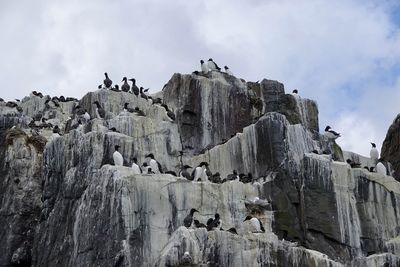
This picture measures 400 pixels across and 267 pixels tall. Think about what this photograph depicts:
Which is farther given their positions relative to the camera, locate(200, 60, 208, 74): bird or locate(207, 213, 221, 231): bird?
locate(200, 60, 208, 74): bird

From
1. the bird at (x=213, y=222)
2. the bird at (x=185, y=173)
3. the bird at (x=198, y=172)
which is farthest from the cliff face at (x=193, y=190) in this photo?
the bird at (x=198, y=172)

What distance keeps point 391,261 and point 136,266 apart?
881cm

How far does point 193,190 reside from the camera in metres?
36.9

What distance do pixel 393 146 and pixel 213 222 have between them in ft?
48.6

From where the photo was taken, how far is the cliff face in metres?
34.9

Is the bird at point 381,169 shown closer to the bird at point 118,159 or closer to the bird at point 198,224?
the bird at point 198,224

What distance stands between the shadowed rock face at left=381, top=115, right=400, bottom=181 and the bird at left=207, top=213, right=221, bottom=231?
13201mm

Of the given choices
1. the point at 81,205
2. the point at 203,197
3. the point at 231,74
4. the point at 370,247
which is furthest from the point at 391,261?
the point at 231,74

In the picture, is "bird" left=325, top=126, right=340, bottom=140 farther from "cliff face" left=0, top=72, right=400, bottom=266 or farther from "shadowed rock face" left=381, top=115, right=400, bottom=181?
"shadowed rock face" left=381, top=115, right=400, bottom=181

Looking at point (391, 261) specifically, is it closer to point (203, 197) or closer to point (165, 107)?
point (203, 197)

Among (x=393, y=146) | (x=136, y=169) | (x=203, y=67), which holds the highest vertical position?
(x=203, y=67)

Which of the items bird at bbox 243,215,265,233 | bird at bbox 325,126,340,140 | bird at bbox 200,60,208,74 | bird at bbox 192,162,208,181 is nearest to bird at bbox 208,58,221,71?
bird at bbox 200,60,208,74

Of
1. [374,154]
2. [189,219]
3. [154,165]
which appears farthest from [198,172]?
[374,154]

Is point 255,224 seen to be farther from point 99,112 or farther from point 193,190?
point 99,112
